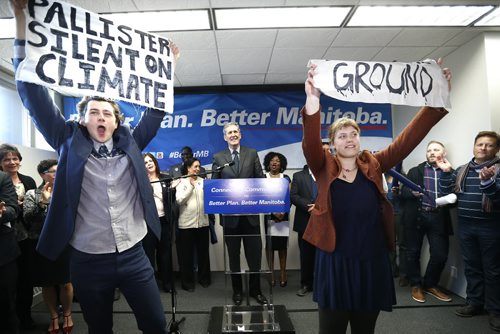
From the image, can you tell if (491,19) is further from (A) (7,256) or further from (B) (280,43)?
(A) (7,256)

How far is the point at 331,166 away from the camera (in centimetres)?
156

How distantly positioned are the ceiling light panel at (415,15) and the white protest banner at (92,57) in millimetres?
2113

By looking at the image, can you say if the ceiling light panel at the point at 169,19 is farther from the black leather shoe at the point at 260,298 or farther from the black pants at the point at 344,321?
the black leather shoe at the point at 260,298

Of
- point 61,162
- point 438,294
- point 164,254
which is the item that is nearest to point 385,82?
point 61,162

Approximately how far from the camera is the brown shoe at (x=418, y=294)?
3.42 m

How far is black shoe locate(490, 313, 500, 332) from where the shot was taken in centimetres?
271

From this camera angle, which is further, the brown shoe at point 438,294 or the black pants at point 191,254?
the black pants at point 191,254

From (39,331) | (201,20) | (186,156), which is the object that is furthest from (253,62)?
(39,331)

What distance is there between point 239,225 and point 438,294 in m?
2.38

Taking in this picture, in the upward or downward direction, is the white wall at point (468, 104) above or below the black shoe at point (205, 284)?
above

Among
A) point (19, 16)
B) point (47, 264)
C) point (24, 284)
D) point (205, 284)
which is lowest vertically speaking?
point (205, 284)

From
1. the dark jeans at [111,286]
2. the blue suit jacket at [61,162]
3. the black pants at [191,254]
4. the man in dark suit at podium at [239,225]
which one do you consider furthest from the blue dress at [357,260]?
the black pants at [191,254]

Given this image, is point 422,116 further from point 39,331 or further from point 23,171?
point 23,171

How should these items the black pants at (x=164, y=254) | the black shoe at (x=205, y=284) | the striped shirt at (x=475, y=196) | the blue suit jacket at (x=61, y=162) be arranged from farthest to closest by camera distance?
1. the black shoe at (x=205, y=284)
2. the black pants at (x=164, y=254)
3. the striped shirt at (x=475, y=196)
4. the blue suit jacket at (x=61, y=162)
